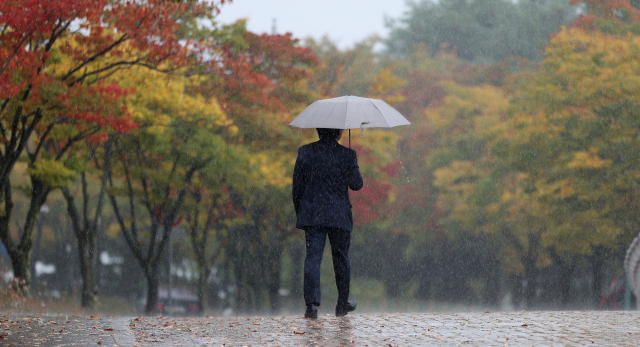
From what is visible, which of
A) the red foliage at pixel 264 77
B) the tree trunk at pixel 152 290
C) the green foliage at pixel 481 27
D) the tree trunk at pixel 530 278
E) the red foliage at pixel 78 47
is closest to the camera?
the red foliage at pixel 78 47

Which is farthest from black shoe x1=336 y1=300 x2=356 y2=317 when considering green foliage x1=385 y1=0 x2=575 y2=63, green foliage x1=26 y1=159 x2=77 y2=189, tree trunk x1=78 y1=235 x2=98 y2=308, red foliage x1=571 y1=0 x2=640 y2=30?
green foliage x1=385 y1=0 x2=575 y2=63

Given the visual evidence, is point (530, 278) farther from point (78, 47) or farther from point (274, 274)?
point (78, 47)

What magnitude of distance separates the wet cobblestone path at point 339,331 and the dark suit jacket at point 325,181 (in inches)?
33.1

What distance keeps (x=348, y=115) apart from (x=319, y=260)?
1228 mm

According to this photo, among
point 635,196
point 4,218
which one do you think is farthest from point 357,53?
point 4,218

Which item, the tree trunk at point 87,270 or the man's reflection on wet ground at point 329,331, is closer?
the man's reflection on wet ground at point 329,331

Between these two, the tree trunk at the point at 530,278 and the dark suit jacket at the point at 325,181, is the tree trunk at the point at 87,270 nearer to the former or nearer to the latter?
the dark suit jacket at the point at 325,181

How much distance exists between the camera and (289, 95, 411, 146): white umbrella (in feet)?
20.5

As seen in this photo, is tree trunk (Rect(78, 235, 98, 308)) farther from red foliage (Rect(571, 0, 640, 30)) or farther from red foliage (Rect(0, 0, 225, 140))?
red foliage (Rect(571, 0, 640, 30))

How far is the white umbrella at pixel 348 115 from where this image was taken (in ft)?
20.5

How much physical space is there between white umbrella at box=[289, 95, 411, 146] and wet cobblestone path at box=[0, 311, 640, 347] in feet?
5.26

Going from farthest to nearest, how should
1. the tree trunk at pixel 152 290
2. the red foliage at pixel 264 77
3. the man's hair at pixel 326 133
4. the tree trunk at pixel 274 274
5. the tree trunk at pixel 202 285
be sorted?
the tree trunk at pixel 274 274, the tree trunk at pixel 202 285, the tree trunk at pixel 152 290, the red foliage at pixel 264 77, the man's hair at pixel 326 133

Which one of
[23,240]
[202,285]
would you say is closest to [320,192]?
[23,240]

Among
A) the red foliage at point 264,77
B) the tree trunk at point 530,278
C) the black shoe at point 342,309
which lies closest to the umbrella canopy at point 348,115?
the black shoe at point 342,309
